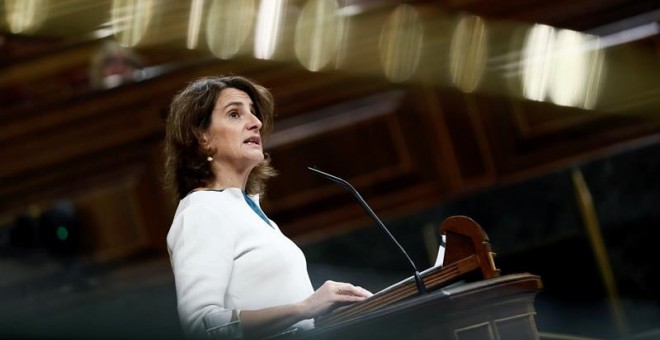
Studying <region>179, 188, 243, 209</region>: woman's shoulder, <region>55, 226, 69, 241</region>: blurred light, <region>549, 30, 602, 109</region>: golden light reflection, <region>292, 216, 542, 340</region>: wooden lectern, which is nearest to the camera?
<region>292, 216, 542, 340</region>: wooden lectern

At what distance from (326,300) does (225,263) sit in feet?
0.24

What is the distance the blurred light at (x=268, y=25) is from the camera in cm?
173

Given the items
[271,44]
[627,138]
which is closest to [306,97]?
[271,44]

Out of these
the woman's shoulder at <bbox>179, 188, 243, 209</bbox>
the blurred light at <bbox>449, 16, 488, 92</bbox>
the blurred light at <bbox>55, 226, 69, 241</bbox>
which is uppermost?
the blurred light at <bbox>449, 16, 488, 92</bbox>

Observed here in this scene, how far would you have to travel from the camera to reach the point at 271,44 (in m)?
1.73

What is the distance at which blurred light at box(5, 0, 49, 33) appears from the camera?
1.78 metres

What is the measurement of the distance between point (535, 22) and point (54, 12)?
73 centimetres

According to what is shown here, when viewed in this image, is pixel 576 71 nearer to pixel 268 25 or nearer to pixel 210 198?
pixel 268 25

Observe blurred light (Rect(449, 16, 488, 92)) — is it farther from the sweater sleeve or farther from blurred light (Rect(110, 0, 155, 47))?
the sweater sleeve

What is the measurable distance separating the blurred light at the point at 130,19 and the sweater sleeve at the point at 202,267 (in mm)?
1064

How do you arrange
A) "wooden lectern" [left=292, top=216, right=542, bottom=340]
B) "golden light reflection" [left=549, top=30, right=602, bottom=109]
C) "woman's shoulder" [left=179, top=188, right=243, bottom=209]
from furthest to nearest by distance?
1. "golden light reflection" [left=549, top=30, right=602, bottom=109]
2. "woman's shoulder" [left=179, top=188, right=243, bottom=209]
3. "wooden lectern" [left=292, top=216, right=542, bottom=340]

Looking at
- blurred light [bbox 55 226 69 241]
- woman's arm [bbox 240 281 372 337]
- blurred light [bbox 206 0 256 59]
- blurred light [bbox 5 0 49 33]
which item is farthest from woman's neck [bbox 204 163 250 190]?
blurred light [bbox 5 0 49 33]

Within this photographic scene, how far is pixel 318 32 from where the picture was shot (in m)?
1.76

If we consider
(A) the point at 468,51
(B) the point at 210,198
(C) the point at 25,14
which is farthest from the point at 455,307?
(C) the point at 25,14
